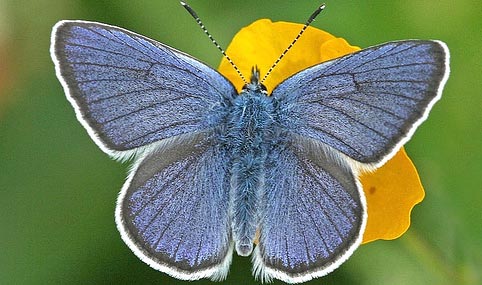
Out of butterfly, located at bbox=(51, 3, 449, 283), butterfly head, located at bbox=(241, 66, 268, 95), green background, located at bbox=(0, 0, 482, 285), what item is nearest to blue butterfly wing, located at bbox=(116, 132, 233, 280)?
butterfly, located at bbox=(51, 3, 449, 283)

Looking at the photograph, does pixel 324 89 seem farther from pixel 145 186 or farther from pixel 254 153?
pixel 145 186

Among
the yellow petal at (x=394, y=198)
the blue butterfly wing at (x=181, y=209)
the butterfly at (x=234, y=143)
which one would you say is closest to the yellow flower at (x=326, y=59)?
the yellow petal at (x=394, y=198)

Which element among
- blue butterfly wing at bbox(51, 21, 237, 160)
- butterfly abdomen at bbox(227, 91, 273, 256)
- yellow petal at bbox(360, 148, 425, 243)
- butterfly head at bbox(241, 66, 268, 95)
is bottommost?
yellow petal at bbox(360, 148, 425, 243)

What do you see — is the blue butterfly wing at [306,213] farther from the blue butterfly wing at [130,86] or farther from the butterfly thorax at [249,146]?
the blue butterfly wing at [130,86]

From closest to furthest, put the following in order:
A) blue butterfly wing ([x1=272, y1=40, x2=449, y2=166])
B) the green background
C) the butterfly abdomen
Answer: 1. blue butterfly wing ([x1=272, y1=40, x2=449, y2=166])
2. the butterfly abdomen
3. the green background

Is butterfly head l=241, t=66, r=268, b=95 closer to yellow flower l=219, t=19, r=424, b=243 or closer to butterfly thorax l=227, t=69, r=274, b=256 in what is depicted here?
butterfly thorax l=227, t=69, r=274, b=256

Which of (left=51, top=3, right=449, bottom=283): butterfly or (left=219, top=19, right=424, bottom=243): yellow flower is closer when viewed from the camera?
(left=51, top=3, right=449, bottom=283): butterfly

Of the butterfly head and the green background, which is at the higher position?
the butterfly head
